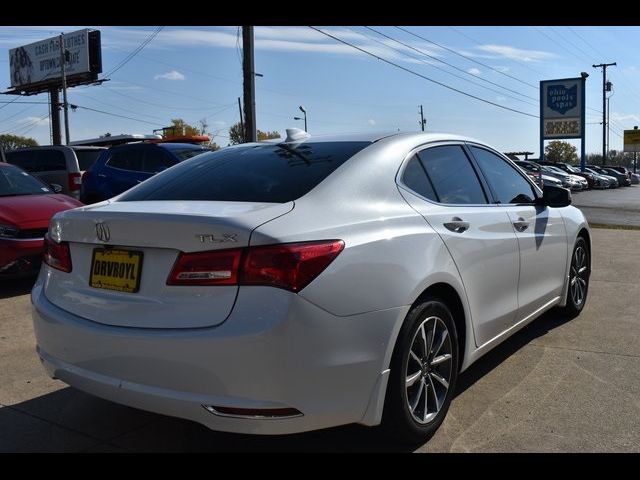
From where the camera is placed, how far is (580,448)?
305cm

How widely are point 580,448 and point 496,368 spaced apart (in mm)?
1214

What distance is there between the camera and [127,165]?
1075 centimetres

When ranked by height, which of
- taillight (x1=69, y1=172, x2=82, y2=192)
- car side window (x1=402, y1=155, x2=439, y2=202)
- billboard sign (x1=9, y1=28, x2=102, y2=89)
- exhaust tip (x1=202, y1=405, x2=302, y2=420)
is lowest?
exhaust tip (x1=202, y1=405, x2=302, y2=420)

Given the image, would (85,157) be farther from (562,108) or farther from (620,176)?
(620,176)

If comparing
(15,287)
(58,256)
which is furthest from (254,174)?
(15,287)

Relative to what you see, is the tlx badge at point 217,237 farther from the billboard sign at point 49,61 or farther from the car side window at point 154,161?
the billboard sign at point 49,61

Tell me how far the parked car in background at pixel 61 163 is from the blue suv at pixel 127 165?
1.29 meters

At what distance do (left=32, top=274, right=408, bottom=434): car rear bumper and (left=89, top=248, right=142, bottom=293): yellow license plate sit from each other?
0.61 ft

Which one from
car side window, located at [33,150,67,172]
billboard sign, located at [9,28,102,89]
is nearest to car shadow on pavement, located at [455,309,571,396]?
car side window, located at [33,150,67,172]

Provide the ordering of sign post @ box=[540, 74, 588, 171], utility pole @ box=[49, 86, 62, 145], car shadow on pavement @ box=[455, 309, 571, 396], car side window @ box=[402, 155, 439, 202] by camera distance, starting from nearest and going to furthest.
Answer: car side window @ box=[402, 155, 439, 202] < car shadow on pavement @ box=[455, 309, 571, 396] < sign post @ box=[540, 74, 588, 171] < utility pole @ box=[49, 86, 62, 145]

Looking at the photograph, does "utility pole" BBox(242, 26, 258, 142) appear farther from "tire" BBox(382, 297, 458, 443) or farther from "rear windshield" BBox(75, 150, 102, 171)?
"tire" BBox(382, 297, 458, 443)

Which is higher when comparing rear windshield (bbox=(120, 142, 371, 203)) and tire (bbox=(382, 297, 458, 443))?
rear windshield (bbox=(120, 142, 371, 203))

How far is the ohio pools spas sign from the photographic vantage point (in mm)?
33406

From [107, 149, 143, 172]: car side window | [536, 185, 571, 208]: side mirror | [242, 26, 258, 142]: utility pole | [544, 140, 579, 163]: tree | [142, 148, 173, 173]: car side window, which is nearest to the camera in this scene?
[536, 185, 571, 208]: side mirror
